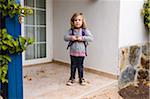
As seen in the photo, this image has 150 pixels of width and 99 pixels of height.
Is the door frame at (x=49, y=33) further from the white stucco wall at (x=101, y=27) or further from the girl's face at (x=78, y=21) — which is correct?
the girl's face at (x=78, y=21)

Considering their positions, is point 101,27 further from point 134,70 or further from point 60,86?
point 60,86

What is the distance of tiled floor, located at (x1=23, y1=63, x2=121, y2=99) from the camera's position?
3379 millimetres

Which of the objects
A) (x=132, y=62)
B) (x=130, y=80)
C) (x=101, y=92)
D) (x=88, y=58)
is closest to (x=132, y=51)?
(x=132, y=62)

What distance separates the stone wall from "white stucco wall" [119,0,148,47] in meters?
0.15

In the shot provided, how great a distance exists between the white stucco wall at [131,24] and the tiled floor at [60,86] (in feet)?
2.75

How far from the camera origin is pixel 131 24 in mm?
4691

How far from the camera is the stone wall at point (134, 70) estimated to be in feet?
14.3

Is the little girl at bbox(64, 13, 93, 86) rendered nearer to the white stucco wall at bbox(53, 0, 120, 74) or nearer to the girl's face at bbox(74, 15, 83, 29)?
the girl's face at bbox(74, 15, 83, 29)

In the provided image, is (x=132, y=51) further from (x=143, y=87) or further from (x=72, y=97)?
(x=72, y=97)

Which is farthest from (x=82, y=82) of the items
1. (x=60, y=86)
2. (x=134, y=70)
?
(x=134, y=70)

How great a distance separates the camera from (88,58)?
474 cm

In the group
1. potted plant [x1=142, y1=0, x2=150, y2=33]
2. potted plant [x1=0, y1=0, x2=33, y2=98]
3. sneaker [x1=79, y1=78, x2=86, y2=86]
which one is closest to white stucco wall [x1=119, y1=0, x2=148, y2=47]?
potted plant [x1=142, y1=0, x2=150, y2=33]

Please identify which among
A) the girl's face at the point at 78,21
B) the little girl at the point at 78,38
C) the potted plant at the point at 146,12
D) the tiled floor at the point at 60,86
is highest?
the potted plant at the point at 146,12

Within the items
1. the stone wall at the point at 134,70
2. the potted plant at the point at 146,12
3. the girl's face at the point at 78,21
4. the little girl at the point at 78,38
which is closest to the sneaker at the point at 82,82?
the little girl at the point at 78,38
